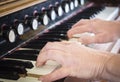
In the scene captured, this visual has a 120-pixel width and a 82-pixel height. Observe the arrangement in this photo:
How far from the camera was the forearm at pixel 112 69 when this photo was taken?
72cm

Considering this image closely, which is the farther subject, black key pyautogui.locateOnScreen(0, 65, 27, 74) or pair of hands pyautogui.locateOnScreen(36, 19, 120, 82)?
black key pyautogui.locateOnScreen(0, 65, 27, 74)

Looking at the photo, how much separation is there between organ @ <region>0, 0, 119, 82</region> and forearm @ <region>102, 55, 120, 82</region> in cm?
23

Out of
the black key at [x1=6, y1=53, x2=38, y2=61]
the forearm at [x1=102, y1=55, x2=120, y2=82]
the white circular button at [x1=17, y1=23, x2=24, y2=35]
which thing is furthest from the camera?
Result: the white circular button at [x1=17, y1=23, x2=24, y2=35]

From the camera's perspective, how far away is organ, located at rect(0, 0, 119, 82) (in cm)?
90

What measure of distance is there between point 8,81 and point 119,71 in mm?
380

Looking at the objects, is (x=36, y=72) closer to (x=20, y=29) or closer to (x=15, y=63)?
(x=15, y=63)

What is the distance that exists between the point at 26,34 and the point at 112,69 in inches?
24.9

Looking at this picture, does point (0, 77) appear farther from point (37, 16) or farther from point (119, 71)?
point (37, 16)

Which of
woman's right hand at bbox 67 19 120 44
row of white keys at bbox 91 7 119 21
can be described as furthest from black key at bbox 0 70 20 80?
row of white keys at bbox 91 7 119 21

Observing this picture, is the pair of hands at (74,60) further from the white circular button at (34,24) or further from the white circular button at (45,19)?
the white circular button at (45,19)

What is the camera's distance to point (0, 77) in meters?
0.87

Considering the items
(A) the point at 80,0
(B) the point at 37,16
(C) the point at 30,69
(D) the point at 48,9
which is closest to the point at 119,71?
(C) the point at 30,69

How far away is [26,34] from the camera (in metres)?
1.25

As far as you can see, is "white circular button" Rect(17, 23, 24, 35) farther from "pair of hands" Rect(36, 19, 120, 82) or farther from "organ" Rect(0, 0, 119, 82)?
"pair of hands" Rect(36, 19, 120, 82)
